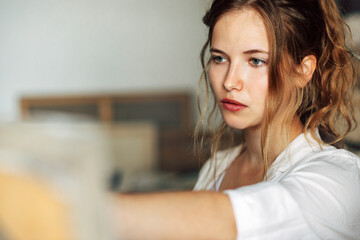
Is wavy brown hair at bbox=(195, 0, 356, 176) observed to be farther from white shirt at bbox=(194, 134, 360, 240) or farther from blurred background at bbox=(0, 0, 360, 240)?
blurred background at bbox=(0, 0, 360, 240)

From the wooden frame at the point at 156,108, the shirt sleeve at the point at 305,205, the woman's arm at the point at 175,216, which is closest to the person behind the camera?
the woman's arm at the point at 175,216

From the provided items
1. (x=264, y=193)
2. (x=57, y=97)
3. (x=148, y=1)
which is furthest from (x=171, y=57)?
(x=264, y=193)

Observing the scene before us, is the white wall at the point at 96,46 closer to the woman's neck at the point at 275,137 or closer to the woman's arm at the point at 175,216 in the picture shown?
the woman's neck at the point at 275,137

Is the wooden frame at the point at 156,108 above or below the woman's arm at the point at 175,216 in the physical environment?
below

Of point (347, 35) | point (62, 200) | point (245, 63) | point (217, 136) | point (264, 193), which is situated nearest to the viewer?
point (62, 200)

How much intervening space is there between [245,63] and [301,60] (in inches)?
7.2

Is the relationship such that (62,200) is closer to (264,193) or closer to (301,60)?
(264,193)

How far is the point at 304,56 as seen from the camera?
39.8 inches

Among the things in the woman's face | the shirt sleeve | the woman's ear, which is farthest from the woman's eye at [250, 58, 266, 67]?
the shirt sleeve

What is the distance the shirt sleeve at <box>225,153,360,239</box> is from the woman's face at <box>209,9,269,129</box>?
0.78 feet

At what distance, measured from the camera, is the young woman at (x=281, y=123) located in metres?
0.56

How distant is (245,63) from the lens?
920 millimetres

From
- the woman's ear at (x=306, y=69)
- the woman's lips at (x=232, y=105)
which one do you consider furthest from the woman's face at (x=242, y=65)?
the woman's ear at (x=306, y=69)

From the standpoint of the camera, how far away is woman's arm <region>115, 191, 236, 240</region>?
0.45 metres
